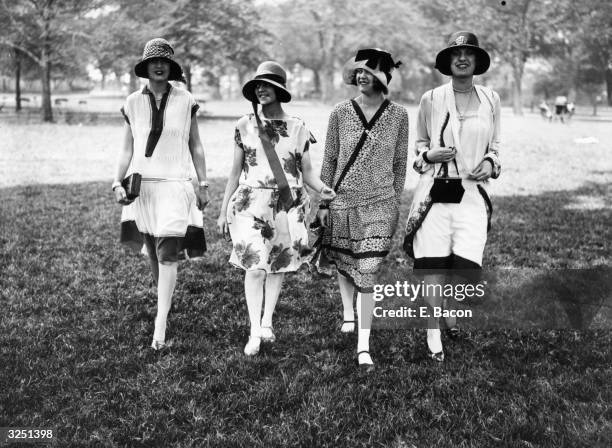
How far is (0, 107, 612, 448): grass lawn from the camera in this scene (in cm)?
337

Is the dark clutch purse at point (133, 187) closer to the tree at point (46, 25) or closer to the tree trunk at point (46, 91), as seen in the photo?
the tree at point (46, 25)

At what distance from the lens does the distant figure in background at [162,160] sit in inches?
167

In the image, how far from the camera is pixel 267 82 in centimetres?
413

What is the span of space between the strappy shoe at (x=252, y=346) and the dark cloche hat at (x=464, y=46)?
2300 millimetres

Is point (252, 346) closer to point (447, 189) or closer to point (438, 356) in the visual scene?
point (438, 356)

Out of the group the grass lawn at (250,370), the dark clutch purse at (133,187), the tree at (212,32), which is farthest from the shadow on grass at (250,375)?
the tree at (212,32)

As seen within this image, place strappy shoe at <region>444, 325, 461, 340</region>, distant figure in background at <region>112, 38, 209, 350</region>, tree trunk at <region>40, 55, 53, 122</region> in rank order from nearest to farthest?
distant figure in background at <region>112, 38, 209, 350</region> → strappy shoe at <region>444, 325, 461, 340</region> → tree trunk at <region>40, 55, 53, 122</region>

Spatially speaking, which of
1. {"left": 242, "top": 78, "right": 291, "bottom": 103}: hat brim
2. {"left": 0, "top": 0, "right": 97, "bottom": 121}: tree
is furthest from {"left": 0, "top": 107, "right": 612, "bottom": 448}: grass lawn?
{"left": 0, "top": 0, "right": 97, "bottom": 121}: tree

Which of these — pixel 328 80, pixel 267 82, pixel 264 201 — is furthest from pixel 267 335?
pixel 328 80

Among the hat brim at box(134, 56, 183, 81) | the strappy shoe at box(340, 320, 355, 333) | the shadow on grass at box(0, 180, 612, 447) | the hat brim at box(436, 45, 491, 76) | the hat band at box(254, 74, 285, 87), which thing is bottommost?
the shadow on grass at box(0, 180, 612, 447)

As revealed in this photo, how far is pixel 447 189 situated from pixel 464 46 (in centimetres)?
93

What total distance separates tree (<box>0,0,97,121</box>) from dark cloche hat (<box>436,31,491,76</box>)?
2190 centimetres

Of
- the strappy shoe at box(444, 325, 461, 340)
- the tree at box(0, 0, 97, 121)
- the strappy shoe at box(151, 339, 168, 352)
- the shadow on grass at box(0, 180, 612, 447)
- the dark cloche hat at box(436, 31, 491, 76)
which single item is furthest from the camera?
the tree at box(0, 0, 97, 121)

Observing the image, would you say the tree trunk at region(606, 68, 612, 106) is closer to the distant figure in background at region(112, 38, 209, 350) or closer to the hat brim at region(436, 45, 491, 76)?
the hat brim at region(436, 45, 491, 76)
